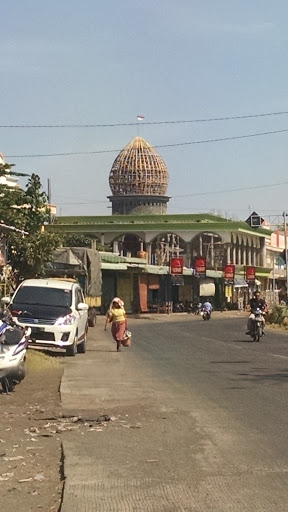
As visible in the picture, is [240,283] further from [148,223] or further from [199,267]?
[199,267]

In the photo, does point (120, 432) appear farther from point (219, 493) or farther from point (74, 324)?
point (74, 324)

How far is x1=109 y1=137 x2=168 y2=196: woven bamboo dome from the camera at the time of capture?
113188mm

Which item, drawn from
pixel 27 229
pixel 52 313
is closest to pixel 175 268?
pixel 27 229

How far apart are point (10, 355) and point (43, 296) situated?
31.0 ft

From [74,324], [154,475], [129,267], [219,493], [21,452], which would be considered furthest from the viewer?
[129,267]

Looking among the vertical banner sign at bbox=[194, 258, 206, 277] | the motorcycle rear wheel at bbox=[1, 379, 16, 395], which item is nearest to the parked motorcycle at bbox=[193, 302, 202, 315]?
the vertical banner sign at bbox=[194, 258, 206, 277]

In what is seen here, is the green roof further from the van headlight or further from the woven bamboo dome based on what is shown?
the van headlight

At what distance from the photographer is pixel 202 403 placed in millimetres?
12570

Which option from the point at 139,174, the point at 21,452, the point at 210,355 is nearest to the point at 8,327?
the point at 21,452

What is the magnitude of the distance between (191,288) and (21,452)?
240ft

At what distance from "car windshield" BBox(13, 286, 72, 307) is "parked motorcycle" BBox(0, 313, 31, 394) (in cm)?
844

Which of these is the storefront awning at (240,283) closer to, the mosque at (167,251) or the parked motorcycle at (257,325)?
the mosque at (167,251)

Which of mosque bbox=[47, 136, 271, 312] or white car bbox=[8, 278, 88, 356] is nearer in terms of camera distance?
white car bbox=[8, 278, 88, 356]

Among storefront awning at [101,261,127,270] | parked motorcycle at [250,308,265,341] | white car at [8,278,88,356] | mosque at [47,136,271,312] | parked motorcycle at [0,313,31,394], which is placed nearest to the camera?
parked motorcycle at [0,313,31,394]
